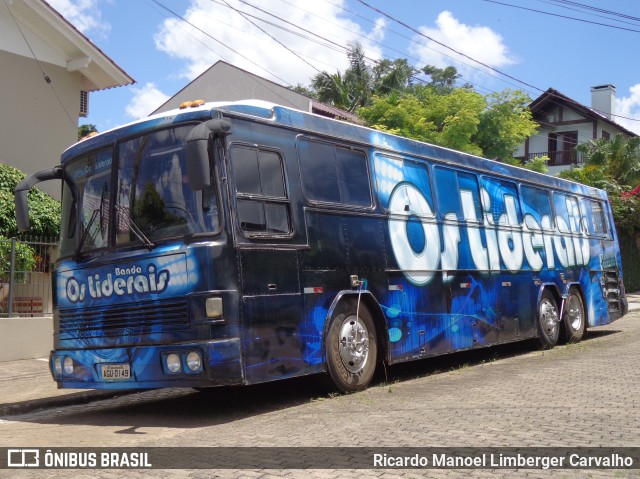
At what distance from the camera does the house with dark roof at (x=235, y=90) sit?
111 ft

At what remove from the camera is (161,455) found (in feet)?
19.9

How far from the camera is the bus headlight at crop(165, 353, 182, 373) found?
24.2 feet

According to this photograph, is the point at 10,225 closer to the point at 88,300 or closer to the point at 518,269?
the point at 88,300

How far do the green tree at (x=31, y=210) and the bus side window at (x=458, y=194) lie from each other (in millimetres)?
8665

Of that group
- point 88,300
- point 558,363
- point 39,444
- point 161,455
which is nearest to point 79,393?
point 88,300

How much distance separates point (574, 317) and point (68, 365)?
1011 cm

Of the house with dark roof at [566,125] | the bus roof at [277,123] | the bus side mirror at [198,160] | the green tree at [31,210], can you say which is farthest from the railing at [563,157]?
the bus side mirror at [198,160]

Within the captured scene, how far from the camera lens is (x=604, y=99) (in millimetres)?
46531

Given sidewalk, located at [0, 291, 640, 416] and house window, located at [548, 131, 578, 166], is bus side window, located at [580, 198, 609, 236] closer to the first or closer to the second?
sidewalk, located at [0, 291, 640, 416]

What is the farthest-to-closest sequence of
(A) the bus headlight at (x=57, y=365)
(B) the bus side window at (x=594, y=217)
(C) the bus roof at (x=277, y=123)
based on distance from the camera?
(B) the bus side window at (x=594, y=217) → (A) the bus headlight at (x=57, y=365) → (C) the bus roof at (x=277, y=123)

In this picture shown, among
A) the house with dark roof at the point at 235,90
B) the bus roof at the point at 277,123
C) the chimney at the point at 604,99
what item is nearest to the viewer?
the bus roof at the point at 277,123

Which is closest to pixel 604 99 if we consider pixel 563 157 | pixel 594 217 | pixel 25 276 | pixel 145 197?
pixel 563 157

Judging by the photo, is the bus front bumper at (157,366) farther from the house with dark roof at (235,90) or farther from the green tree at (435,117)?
the house with dark roof at (235,90)

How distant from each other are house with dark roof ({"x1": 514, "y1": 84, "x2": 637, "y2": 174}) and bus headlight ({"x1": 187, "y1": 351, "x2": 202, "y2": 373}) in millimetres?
40080
